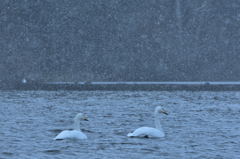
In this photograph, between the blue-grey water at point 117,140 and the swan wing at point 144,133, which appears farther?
the swan wing at point 144,133

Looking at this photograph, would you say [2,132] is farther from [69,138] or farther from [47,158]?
[47,158]

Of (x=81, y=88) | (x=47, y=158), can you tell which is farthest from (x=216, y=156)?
(x=81, y=88)

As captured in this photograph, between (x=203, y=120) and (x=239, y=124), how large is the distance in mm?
3724

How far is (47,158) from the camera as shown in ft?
90.2

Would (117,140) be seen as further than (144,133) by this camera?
No

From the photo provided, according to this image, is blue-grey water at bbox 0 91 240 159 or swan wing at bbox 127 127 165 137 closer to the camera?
blue-grey water at bbox 0 91 240 159

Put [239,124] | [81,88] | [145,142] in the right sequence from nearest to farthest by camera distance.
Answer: [145,142] < [239,124] < [81,88]

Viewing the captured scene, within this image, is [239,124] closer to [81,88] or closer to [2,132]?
[2,132]

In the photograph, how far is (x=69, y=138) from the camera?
3312 cm

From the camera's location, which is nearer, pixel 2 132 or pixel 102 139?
pixel 102 139

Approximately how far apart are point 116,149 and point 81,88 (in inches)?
5117

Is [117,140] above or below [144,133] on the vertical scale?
below

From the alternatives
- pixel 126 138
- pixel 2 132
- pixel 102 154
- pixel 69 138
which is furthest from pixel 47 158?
pixel 2 132

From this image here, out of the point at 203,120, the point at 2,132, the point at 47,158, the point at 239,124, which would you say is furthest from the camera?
the point at 203,120
